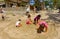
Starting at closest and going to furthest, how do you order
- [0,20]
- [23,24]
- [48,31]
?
[48,31]
[23,24]
[0,20]

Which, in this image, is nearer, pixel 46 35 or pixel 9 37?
pixel 46 35

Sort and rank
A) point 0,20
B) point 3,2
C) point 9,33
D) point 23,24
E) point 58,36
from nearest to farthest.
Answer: point 58,36 → point 9,33 → point 23,24 → point 0,20 → point 3,2

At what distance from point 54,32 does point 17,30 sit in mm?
2827

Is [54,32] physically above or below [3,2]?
above

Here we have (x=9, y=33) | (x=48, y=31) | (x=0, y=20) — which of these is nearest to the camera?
(x=48, y=31)

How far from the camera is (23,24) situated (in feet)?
52.6

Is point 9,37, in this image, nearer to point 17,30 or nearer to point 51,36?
point 17,30

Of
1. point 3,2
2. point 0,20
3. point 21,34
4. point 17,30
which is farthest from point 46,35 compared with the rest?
point 3,2

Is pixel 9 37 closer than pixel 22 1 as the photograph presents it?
Yes

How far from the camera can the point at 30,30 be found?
→ 1395cm

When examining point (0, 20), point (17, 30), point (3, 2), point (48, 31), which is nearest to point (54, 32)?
point (48, 31)

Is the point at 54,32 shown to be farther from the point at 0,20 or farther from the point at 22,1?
the point at 22,1

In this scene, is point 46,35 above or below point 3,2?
above

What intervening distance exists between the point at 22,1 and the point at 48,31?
1264 inches
